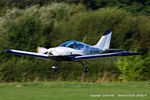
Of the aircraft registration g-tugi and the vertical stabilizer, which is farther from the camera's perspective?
the vertical stabilizer

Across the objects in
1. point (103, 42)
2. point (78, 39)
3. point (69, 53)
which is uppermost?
point (103, 42)

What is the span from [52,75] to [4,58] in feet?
13.6

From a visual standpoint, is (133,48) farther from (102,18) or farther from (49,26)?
(49,26)

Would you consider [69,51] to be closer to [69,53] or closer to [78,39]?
[69,53]

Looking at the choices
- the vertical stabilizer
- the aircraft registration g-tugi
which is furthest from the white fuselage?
the vertical stabilizer

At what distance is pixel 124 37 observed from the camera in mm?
30328

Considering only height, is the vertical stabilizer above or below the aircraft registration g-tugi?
above

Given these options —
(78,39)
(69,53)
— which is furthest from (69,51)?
(78,39)

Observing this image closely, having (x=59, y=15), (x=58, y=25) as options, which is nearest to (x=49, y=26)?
(x=58, y=25)

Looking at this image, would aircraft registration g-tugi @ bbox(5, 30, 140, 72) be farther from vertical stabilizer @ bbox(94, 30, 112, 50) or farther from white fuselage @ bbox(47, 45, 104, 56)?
vertical stabilizer @ bbox(94, 30, 112, 50)

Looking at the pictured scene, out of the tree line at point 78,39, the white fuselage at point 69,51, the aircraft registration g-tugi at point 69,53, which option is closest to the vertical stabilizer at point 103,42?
the white fuselage at point 69,51

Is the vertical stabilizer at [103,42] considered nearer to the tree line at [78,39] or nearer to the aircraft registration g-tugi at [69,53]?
the aircraft registration g-tugi at [69,53]

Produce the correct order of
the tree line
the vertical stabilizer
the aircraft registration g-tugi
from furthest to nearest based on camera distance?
the tree line
the vertical stabilizer
the aircraft registration g-tugi

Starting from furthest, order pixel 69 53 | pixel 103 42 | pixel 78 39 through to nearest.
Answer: pixel 78 39
pixel 103 42
pixel 69 53
